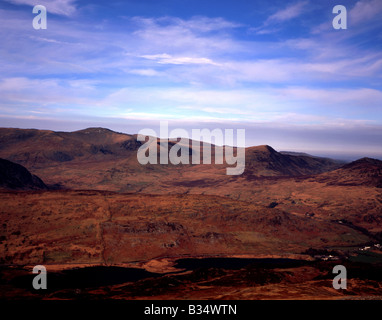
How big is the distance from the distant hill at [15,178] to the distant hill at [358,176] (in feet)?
518

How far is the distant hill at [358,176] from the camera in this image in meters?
173

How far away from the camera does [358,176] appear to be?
182 meters

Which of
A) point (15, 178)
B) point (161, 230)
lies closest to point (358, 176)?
point (161, 230)

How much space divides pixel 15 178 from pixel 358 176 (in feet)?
596

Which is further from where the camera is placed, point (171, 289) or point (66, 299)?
point (171, 289)

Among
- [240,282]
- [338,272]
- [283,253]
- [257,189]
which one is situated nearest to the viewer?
[240,282]

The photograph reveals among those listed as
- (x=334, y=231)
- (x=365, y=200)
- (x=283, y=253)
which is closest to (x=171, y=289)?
(x=283, y=253)

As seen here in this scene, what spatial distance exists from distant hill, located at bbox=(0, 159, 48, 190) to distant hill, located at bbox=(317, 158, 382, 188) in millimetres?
157791

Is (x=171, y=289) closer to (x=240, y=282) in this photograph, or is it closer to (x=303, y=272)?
(x=240, y=282)

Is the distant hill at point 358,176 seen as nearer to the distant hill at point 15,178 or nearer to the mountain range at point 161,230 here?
the mountain range at point 161,230

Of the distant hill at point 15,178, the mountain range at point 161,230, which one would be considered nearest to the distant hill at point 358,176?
the mountain range at point 161,230

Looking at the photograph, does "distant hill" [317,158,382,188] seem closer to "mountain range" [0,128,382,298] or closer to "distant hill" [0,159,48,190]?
"mountain range" [0,128,382,298]

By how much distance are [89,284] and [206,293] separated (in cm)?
2562
